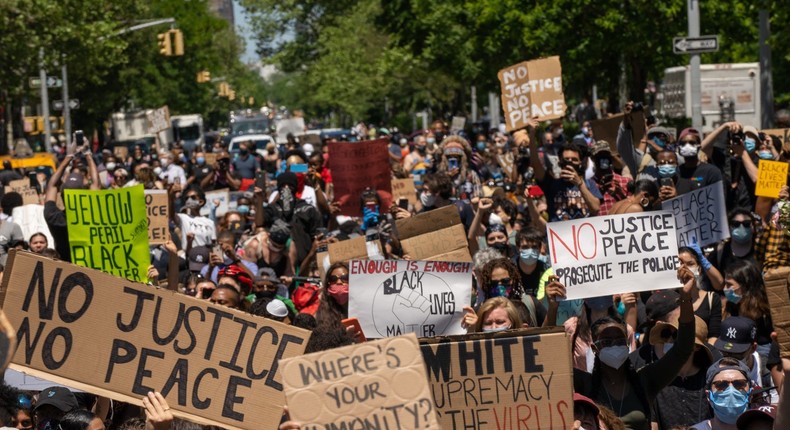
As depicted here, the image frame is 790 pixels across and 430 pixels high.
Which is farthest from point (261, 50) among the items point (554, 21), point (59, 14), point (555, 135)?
point (555, 135)

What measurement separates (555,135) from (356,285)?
12559 millimetres

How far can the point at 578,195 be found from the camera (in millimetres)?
11219

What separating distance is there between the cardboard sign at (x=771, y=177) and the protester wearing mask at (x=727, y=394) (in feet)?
15.8

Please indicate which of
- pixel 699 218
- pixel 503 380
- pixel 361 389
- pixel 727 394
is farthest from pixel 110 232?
pixel 361 389

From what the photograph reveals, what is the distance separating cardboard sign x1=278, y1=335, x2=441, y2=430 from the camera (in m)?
4.77

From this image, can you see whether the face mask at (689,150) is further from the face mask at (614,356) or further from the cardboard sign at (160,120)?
the cardboard sign at (160,120)

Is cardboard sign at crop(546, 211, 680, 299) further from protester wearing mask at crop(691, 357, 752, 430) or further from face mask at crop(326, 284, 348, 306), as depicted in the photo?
protester wearing mask at crop(691, 357, 752, 430)

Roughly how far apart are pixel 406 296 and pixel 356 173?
6.41m

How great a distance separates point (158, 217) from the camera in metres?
12.6

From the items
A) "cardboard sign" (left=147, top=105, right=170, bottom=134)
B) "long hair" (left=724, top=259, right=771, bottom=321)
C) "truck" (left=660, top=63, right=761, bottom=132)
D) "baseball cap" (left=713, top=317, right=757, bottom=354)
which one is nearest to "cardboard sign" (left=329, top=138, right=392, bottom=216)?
"long hair" (left=724, top=259, right=771, bottom=321)

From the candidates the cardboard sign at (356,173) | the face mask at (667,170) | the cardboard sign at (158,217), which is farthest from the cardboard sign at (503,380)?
the cardboard sign at (356,173)

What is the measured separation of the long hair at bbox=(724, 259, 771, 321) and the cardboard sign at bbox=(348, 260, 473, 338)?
1587 mm

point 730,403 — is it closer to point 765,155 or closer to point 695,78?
point 765,155

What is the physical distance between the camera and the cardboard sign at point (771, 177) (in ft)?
36.7
